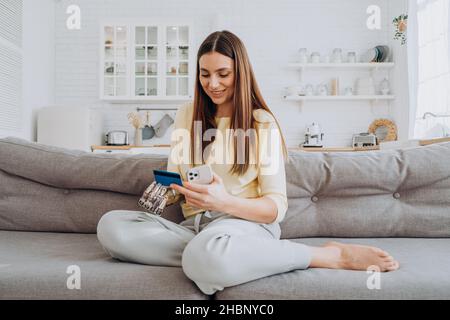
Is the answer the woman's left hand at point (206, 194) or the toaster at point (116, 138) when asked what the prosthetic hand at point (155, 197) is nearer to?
the woman's left hand at point (206, 194)

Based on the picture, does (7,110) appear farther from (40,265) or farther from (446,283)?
(446,283)

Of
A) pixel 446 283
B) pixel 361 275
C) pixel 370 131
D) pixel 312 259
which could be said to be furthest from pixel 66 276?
pixel 370 131

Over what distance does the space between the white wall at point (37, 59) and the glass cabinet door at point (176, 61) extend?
4.62 feet

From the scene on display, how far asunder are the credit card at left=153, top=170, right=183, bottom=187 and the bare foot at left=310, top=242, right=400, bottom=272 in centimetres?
45

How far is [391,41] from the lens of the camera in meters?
5.22

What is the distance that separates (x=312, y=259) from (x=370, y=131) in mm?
4336

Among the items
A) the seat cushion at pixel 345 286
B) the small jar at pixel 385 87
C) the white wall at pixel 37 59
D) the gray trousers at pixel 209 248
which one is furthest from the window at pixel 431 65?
the white wall at pixel 37 59

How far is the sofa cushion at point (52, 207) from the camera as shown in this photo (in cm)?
173

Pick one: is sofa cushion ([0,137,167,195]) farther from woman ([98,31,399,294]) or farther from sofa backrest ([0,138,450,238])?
woman ([98,31,399,294])

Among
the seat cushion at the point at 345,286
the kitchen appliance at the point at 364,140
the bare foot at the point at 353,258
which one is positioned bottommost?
the seat cushion at the point at 345,286

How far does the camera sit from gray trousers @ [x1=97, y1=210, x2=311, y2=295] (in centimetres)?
110

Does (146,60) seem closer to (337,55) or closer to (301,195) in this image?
(337,55)

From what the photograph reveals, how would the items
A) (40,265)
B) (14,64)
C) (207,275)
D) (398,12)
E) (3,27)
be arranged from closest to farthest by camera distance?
(207,275)
(40,265)
(3,27)
(14,64)
(398,12)

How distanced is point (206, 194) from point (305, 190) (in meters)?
0.58
